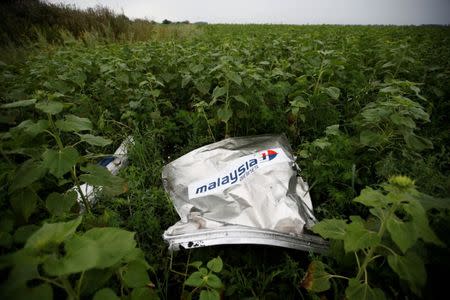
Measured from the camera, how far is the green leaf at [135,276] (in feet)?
2.99

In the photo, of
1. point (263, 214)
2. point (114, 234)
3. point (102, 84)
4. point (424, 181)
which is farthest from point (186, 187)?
point (102, 84)

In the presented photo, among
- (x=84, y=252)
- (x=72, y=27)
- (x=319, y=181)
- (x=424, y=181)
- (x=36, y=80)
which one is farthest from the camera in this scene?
(x=72, y=27)

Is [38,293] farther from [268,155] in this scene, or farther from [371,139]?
[371,139]

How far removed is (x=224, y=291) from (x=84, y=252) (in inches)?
34.6

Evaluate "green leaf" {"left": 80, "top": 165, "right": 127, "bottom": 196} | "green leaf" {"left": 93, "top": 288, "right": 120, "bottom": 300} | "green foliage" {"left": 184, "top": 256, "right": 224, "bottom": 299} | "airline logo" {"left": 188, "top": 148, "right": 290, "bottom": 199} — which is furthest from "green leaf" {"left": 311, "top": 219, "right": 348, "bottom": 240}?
"green leaf" {"left": 80, "top": 165, "right": 127, "bottom": 196}

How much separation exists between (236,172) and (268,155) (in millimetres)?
286

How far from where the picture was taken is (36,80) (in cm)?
287

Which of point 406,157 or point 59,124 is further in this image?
point 406,157

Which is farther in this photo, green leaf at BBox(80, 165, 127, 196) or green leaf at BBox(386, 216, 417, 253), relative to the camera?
green leaf at BBox(80, 165, 127, 196)

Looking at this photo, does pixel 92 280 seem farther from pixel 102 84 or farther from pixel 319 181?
pixel 102 84

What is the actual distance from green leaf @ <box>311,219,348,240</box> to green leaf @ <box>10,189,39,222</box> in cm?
147

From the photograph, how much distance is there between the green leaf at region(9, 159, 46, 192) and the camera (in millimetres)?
1220

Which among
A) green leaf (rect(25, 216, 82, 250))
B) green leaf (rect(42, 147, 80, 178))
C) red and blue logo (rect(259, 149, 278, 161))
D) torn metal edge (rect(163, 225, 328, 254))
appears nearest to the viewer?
green leaf (rect(25, 216, 82, 250))

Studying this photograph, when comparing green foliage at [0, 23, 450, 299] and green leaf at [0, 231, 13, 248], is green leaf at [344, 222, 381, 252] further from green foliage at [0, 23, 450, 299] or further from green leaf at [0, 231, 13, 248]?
green leaf at [0, 231, 13, 248]
